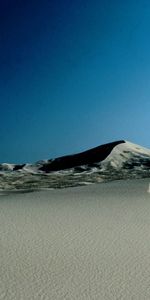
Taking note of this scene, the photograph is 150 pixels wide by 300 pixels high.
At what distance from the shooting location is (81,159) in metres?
10.8

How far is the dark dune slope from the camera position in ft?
34.2

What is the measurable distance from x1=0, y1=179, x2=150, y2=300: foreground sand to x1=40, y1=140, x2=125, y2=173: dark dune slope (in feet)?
19.1

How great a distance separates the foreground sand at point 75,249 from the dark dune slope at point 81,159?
5.83 meters

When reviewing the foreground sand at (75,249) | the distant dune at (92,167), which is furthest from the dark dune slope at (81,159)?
the foreground sand at (75,249)

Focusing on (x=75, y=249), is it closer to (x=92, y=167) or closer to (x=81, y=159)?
(x=92, y=167)

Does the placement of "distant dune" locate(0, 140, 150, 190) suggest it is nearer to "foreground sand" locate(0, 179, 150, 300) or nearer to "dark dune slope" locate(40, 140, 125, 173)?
"dark dune slope" locate(40, 140, 125, 173)

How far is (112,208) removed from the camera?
411cm

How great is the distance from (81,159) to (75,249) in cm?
797

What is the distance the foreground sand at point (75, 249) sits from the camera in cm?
218

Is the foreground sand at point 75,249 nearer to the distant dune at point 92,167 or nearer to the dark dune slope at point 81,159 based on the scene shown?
the distant dune at point 92,167

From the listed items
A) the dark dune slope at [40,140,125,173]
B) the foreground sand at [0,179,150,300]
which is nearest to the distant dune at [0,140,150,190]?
the dark dune slope at [40,140,125,173]

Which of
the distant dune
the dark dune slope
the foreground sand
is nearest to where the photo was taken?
the foreground sand

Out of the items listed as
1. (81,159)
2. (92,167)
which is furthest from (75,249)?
(81,159)

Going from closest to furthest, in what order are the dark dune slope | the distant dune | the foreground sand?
1. the foreground sand
2. the distant dune
3. the dark dune slope
